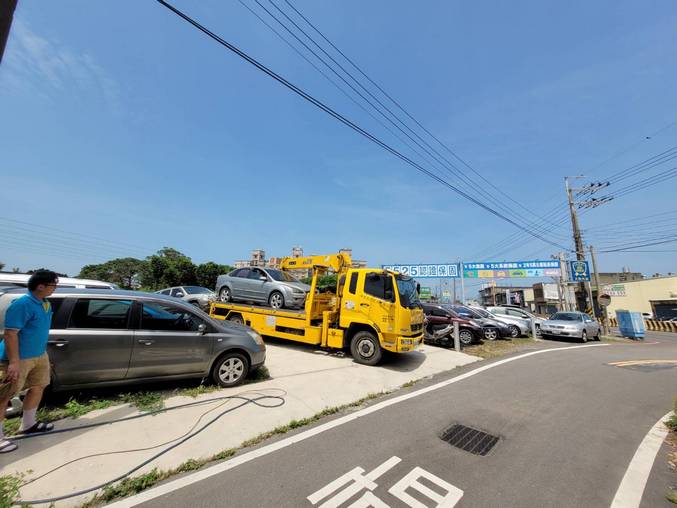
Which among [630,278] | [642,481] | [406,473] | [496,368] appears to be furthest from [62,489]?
[630,278]

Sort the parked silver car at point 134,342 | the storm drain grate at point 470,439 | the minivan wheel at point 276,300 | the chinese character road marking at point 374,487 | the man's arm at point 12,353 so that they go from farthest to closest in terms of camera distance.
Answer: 1. the minivan wheel at point 276,300
2. the parked silver car at point 134,342
3. the storm drain grate at point 470,439
4. the man's arm at point 12,353
5. the chinese character road marking at point 374,487

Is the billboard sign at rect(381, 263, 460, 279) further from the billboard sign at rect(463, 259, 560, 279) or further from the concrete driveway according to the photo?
the concrete driveway

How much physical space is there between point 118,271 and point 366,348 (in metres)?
68.9

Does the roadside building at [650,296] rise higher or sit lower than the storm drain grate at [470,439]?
higher

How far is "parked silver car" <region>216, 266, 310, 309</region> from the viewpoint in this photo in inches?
339

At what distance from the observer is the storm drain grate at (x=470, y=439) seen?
3.39 metres

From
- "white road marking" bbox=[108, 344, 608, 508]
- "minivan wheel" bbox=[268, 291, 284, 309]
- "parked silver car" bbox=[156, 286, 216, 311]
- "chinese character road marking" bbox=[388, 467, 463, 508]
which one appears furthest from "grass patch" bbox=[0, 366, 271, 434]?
"parked silver car" bbox=[156, 286, 216, 311]

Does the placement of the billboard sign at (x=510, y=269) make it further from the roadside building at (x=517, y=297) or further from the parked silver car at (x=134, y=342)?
the roadside building at (x=517, y=297)

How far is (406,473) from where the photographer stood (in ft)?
Result: 9.23

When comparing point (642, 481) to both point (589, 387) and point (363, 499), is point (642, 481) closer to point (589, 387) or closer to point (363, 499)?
point (363, 499)

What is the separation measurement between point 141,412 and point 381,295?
5.12 metres

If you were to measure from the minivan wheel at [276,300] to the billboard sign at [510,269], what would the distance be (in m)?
22.8

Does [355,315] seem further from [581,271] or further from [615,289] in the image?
[615,289]

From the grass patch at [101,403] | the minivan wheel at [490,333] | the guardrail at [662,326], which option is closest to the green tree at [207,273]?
the minivan wheel at [490,333]
